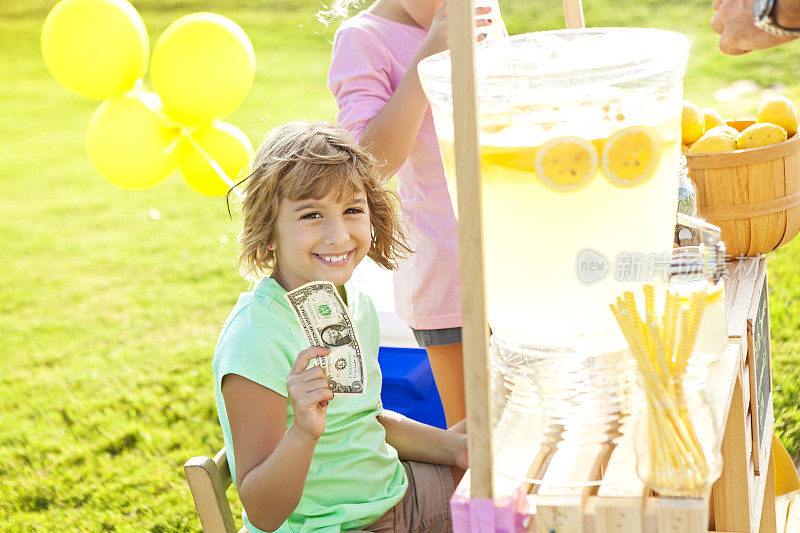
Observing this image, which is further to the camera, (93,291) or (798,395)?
(93,291)

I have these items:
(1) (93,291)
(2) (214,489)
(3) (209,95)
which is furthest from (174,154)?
(1) (93,291)

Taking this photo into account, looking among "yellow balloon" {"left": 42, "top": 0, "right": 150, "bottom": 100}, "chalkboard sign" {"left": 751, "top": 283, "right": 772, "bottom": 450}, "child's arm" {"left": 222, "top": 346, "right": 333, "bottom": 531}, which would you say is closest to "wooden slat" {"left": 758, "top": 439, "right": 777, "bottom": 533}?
"chalkboard sign" {"left": 751, "top": 283, "right": 772, "bottom": 450}

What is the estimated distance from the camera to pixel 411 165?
178cm

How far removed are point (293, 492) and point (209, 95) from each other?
1.08 m

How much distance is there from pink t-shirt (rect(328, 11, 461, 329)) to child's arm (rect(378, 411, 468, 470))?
0.24 meters

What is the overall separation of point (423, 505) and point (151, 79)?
3.83 ft

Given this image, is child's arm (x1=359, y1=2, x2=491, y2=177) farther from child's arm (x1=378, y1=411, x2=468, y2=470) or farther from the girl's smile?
child's arm (x1=378, y1=411, x2=468, y2=470)

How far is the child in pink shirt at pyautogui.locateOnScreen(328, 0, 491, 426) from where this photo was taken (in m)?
1.61

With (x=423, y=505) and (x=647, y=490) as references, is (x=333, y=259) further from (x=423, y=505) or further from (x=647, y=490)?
(x=647, y=490)

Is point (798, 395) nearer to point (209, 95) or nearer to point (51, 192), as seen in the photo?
point (209, 95)

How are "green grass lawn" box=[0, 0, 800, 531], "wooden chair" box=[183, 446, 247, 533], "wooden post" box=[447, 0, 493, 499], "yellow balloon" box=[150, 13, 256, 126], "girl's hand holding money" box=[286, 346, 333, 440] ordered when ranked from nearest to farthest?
"wooden post" box=[447, 0, 493, 499] → "girl's hand holding money" box=[286, 346, 333, 440] → "wooden chair" box=[183, 446, 247, 533] → "yellow balloon" box=[150, 13, 256, 126] → "green grass lawn" box=[0, 0, 800, 531]

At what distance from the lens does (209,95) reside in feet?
6.79

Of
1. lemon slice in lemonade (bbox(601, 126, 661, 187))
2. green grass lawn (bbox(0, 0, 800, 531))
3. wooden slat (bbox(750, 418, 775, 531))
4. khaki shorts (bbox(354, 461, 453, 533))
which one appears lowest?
green grass lawn (bbox(0, 0, 800, 531))

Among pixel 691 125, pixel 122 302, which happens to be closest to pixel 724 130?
pixel 691 125
